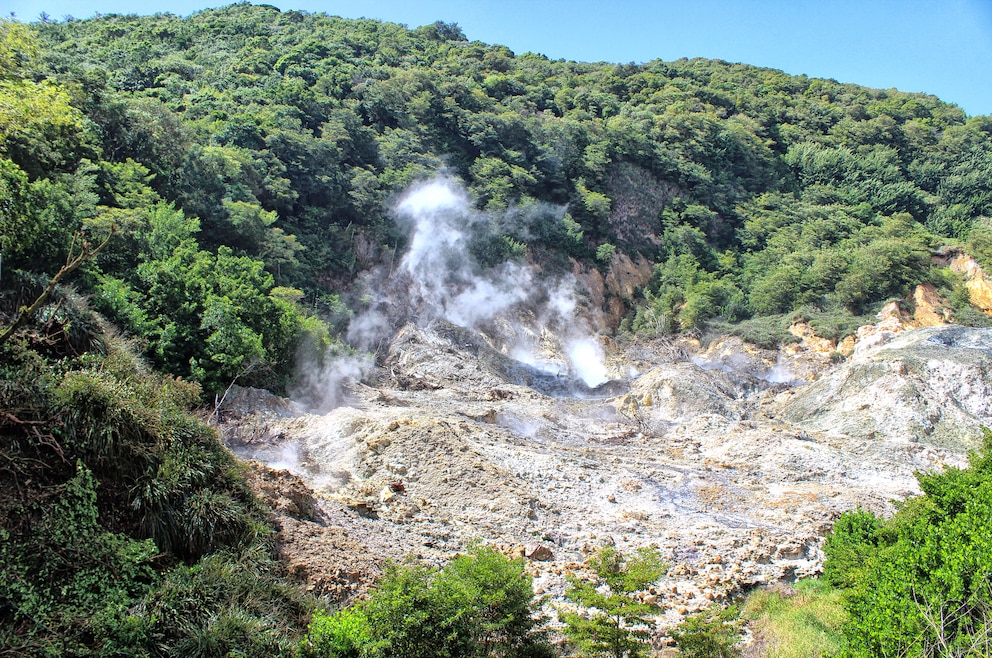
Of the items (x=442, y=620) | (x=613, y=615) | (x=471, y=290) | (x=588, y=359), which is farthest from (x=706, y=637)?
(x=471, y=290)

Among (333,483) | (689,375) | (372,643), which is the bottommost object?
(372,643)

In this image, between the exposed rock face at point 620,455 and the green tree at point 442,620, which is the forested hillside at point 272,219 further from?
the exposed rock face at point 620,455

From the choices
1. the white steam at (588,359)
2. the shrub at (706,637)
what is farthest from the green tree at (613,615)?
the white steam at (588,359)

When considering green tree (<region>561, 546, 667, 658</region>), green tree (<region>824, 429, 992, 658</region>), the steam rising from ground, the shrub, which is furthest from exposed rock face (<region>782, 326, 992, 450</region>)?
green tree (<region>561, 546, 667, 658</region>)

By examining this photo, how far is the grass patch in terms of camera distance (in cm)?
1036

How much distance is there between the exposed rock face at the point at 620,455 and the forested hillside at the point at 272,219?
256cm

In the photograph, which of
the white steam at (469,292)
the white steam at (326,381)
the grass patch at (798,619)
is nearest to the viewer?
the grass patch at (798,619)

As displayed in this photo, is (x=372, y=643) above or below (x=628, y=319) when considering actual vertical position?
below

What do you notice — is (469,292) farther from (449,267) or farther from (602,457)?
(602,457)

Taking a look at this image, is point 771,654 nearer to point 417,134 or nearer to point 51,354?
point 51,354

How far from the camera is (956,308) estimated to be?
38.8 m

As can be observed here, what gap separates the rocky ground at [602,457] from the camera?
13.2m

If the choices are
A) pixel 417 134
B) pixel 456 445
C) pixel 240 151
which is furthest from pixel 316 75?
pixel 456 445

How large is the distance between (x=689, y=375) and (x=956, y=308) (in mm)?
20645
